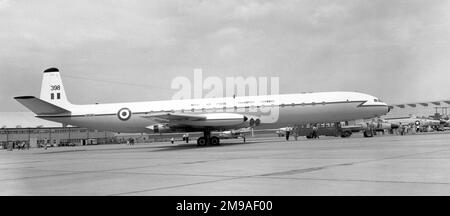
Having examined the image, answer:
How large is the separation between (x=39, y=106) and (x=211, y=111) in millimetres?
13966

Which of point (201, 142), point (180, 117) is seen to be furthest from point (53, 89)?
point (201, 142)

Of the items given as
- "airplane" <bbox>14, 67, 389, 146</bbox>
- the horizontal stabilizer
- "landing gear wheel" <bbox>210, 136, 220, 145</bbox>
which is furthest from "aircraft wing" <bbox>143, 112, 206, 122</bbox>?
the horizontal stabilizer

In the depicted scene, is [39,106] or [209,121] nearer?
[209,121]

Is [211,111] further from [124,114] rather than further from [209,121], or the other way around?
[124,114]

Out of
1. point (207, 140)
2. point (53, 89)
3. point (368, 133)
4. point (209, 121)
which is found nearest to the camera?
point (209, 121)

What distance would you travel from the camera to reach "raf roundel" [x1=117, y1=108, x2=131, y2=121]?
115ft

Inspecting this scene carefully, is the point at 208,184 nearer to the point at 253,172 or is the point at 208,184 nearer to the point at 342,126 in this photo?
the point at 253,172

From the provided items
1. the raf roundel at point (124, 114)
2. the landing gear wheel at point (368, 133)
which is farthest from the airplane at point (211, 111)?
the landing gear wheel at point (368, 133)

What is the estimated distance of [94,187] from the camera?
30.4 ft

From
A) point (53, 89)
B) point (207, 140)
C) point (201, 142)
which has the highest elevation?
point (53, 89)

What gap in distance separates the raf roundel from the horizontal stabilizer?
460 cm

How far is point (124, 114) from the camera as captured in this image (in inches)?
1385

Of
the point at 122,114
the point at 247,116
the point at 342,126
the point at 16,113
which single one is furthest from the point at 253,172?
the point at 16,113
